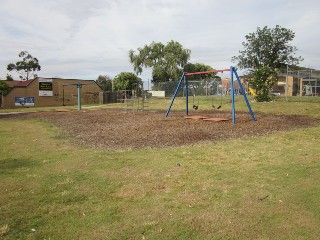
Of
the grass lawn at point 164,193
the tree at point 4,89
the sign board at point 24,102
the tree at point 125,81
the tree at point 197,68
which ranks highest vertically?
the tree at point 197,68

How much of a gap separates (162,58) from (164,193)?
62.8 meters

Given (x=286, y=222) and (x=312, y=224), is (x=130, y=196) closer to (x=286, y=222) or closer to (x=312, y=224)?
(x=286, y=222)

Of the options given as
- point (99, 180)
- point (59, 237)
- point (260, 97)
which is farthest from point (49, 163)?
point (260, 97)

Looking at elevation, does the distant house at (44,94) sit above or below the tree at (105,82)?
below

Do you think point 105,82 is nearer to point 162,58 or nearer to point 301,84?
point 162,58

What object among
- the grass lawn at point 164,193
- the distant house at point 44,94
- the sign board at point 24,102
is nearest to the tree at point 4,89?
the distant house at point 44,94

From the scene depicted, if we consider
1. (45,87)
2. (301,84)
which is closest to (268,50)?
(301,84)

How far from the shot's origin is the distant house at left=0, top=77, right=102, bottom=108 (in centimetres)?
4784

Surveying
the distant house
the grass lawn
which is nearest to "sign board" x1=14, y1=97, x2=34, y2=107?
the distant house

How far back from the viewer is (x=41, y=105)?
166 feet

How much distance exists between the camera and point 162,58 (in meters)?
66.3

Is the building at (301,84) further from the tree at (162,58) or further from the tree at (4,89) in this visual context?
the tree at (4,89)

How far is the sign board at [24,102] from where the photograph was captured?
158 ft

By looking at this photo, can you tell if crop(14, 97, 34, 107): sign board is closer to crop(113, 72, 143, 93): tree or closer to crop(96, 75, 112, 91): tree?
crop(113, 72, 143, 93): tree
